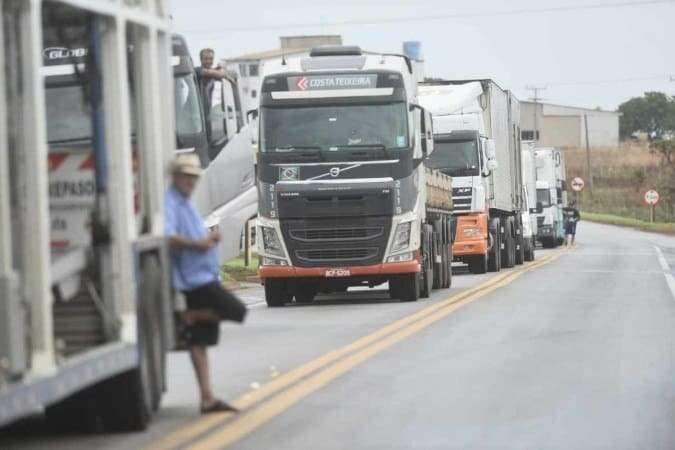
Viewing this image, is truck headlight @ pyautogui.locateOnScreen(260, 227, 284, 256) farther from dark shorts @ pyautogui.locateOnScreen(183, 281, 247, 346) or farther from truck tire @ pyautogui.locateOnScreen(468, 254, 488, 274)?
dark shorts @ pyautogui.locateOnScreen(183, 281, 247, 346)

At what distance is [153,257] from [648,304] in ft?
52.0

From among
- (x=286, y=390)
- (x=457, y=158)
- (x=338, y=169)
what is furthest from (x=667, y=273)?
(x=286, y=390)

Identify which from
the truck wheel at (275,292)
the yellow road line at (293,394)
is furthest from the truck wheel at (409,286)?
the yellow road line at (293,394)

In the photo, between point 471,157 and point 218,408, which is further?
point 471,157

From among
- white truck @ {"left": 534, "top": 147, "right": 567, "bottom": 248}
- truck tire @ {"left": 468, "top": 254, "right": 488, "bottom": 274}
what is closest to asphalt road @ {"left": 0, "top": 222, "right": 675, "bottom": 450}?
truck tire @ {"left": 468, "top": 254, "right": 488, "bottom": 274}

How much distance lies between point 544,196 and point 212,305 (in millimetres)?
58678

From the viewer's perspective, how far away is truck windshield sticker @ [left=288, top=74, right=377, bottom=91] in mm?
25359

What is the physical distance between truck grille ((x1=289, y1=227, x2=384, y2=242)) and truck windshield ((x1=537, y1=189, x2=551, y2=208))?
4429 centimetres

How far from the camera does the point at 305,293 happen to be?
27.9 meters

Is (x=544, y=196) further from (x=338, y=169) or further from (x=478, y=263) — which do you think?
(x=338, y=169)

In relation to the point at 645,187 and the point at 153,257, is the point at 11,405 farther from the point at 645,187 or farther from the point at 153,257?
the point at 645,187

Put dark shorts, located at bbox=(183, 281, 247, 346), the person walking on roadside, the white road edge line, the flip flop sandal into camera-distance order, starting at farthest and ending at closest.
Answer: the person walking on roadside → the white road edge line → the flip flop sandal → dark shorts, located at bbox=(183, 281, 247, 346)

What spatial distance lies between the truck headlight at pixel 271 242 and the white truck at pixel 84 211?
13115mm

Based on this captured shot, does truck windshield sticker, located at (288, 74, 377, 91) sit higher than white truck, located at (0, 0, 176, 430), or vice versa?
truck windshield sticker, located at (288, 74, 377, 91)
